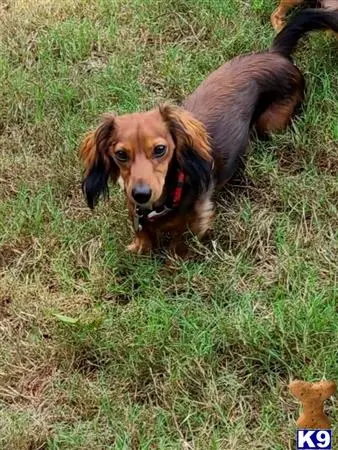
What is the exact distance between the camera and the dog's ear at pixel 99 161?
9.59ft

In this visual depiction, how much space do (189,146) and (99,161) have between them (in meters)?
0.33

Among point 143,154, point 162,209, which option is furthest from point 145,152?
point 162,209

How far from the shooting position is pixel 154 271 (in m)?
3.04

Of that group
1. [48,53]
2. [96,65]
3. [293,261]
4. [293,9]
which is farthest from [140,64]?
[293,261]

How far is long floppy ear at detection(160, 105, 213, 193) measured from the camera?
9.57 ft

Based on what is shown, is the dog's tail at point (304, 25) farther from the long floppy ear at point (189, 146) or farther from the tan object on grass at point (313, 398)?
the tan object on grass at point (313, 398)

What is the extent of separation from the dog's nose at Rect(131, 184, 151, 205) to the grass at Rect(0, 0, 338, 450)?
1.26ft

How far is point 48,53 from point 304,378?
238cm

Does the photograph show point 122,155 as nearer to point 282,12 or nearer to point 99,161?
point 99,161

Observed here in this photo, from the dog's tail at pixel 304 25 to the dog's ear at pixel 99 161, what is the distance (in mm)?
1020

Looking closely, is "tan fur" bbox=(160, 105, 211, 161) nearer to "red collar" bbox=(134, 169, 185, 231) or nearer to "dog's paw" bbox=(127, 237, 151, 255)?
"red collar" bbox=(134, 169, 185, 231)

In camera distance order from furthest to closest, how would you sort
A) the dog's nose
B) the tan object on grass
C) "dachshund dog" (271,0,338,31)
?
"dachshund dog" (271,0,338,31) → the dog's nose → the tan object on grass

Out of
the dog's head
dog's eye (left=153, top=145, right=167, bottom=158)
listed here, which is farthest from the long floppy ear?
dog's eye (left=153, top=145, right=167, bottom=158)

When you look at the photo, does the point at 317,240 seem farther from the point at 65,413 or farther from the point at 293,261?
the point at 65,413
